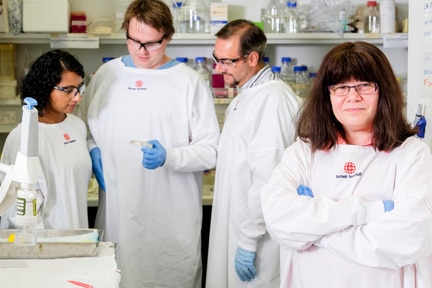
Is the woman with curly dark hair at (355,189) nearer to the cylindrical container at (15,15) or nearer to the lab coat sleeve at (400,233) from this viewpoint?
the lab coat sleeve at (400,233)

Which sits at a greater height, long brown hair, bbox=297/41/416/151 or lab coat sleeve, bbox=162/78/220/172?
long brown hair, bbox=297/41/416/151

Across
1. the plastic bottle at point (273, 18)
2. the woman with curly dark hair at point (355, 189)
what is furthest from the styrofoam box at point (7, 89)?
the woman with curly dark hair at point (355, 189)

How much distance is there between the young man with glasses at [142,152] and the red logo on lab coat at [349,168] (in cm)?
94

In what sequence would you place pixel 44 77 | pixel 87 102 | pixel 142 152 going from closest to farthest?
pixel 44 77
pixel 142 152
pixel 87 102

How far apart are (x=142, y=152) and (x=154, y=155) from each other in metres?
0.15

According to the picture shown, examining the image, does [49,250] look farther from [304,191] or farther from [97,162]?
[97,162]

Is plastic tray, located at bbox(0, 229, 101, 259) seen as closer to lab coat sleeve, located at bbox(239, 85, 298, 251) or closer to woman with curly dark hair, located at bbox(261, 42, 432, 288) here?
woman with curly dark hair, located at bbox(261, 42, 432, 288)

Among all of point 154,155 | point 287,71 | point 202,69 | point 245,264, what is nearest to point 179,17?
point 202,69

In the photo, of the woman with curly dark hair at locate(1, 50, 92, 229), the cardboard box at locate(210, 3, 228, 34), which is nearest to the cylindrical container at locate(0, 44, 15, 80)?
the cardboard box at locate(210, 3, 228, 34)

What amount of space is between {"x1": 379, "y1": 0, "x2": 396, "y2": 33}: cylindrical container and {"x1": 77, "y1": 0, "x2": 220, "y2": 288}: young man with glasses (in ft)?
4.76

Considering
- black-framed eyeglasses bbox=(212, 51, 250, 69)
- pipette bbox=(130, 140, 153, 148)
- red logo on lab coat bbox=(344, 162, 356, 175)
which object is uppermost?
black-framed eyeglasses bbox=(212, 51, 250, 69)

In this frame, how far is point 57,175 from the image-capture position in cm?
239

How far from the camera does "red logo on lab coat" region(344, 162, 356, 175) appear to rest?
1.86 m

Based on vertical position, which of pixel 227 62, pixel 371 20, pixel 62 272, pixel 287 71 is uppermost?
pixel 371 20
